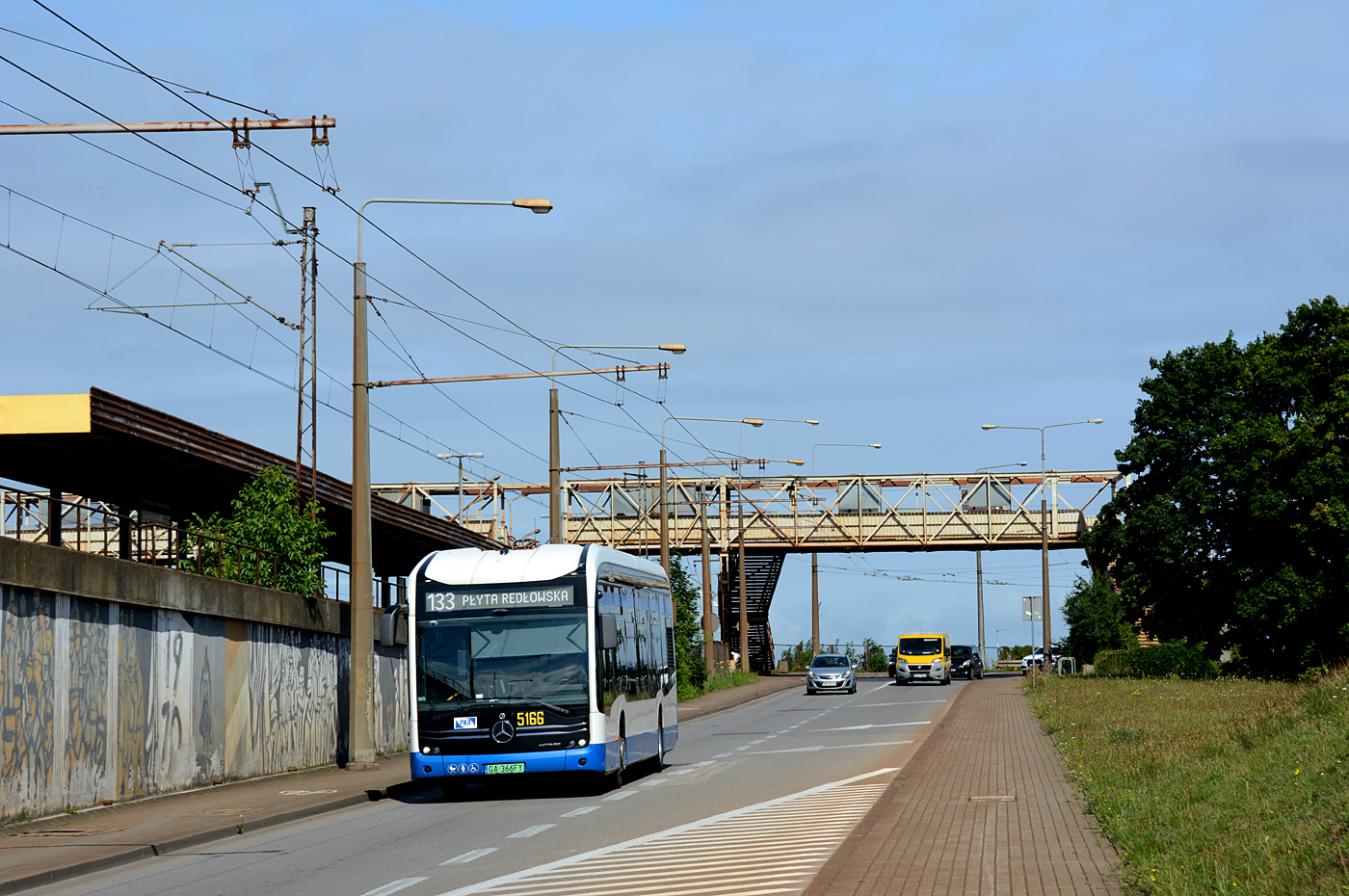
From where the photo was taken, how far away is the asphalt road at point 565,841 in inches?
467

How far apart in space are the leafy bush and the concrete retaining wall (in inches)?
1402

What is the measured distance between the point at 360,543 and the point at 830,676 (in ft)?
116

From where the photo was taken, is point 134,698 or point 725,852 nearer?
point 725,852

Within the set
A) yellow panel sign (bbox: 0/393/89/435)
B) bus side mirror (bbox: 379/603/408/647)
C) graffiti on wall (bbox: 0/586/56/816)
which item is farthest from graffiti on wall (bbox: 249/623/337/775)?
graffiti on wall (bbox: 0/586/56/816)

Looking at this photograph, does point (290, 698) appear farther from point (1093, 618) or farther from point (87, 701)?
point (1093, 618)

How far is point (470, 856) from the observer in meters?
13.5

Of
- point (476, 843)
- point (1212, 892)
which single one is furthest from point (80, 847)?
point (1212, 892)

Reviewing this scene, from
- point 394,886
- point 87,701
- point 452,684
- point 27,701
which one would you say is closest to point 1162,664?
point 452,684

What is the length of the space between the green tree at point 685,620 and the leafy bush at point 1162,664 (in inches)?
602

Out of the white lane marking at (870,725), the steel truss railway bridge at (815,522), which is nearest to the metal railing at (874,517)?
the steel truss railway bridge at (815,522)

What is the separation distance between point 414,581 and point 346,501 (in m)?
13.8

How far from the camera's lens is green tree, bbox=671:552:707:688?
5259 cm

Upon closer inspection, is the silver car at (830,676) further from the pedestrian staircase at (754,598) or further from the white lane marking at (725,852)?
the white lane marking at (725,852)

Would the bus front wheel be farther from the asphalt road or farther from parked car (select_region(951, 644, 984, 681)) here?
parked car (select_region(951, 644, 984, 681))
